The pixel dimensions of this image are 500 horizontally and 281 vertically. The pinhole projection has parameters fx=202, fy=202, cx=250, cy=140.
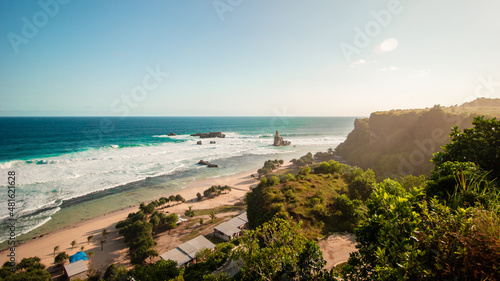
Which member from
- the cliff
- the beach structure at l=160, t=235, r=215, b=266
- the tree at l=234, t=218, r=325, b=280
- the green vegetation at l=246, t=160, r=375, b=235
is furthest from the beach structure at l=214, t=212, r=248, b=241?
the cliff

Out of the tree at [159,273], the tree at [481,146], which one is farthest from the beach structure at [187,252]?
the tree at [481,146]

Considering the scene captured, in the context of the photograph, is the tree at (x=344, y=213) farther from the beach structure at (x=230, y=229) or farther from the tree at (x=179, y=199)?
the tree at (x=179, y=199)

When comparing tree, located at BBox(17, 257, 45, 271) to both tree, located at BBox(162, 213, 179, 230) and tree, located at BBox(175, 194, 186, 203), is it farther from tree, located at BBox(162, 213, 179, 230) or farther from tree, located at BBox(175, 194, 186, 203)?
tree, located at BBox(175, 194, 186, 203)

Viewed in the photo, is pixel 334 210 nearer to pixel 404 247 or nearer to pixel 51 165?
pixel 404 247

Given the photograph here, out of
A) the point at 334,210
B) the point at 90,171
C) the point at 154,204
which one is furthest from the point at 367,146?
the point at 90,171

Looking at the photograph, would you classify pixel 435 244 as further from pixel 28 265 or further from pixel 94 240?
pixel 94 240
